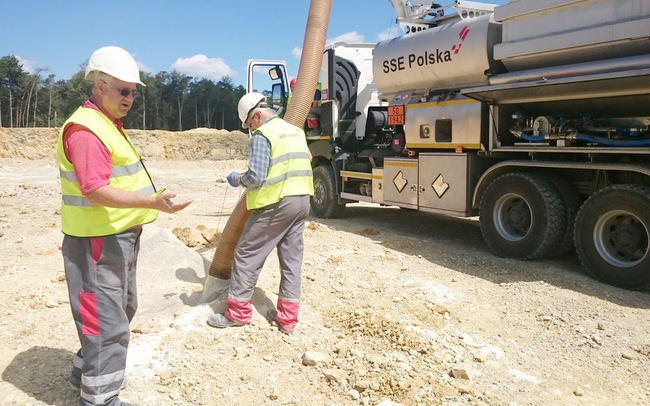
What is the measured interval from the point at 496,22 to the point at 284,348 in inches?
185

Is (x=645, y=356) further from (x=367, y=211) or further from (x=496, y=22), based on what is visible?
(x=367, y=211)

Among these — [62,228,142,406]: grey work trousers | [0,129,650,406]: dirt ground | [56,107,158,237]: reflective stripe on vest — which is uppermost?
[56,107,158,237]: reflective stripe on vest

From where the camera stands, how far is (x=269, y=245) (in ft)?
13.8

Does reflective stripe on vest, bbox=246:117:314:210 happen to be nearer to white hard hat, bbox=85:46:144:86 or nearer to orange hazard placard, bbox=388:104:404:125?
white hard hat, bbox=85:46:144:86

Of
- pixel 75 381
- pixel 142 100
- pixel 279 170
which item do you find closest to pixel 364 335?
pixel 279 170

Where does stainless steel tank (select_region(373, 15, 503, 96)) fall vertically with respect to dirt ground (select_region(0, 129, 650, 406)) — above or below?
above

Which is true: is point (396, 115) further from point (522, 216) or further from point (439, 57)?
point (522, 216)

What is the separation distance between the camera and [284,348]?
3930 mm

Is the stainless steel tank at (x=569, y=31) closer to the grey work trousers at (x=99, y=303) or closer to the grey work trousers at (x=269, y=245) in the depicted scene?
the grey work trousers at (x=269, y=245)

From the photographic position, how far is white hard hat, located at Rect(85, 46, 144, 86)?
9.23 ft

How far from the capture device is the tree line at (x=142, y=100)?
48.4 meters

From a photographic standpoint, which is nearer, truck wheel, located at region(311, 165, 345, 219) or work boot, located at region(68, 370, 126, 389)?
work boot, located at region(68, 370, 126, 389)

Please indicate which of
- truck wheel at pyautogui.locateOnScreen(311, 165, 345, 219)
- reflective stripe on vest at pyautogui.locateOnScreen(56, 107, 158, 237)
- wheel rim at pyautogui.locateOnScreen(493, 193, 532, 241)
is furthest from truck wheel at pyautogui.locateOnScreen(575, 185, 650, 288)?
truck wheel at pyautogui.locateOnScreen(311, 165, 345, 219)

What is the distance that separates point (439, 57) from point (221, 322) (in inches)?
185
